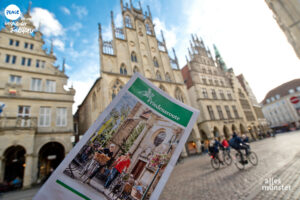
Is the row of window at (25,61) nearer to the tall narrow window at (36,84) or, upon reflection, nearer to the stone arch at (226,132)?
the tall narrow window at (36,84)

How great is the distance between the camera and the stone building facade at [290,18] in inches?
80.9

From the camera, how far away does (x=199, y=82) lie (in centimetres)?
2700

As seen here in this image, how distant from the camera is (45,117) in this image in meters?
12.7

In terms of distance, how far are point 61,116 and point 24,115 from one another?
107 inches

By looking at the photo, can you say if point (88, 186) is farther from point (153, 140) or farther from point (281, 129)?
point (281, 129)

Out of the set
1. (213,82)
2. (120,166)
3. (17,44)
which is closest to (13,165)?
(17,44)

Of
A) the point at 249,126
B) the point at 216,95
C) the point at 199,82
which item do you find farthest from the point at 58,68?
the point at 249,126

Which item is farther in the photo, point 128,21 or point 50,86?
point 128,21

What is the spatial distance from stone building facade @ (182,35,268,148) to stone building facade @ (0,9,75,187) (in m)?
18.7

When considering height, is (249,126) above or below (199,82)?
below

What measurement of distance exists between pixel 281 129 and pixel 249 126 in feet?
89.4

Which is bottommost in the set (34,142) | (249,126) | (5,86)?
(249,126)

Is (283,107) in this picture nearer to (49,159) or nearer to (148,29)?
(148,29)

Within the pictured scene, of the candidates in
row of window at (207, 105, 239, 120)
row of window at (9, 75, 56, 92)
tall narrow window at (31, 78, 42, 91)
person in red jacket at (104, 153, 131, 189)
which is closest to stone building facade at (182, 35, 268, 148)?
row of window at (207, 105, 239, 120)
